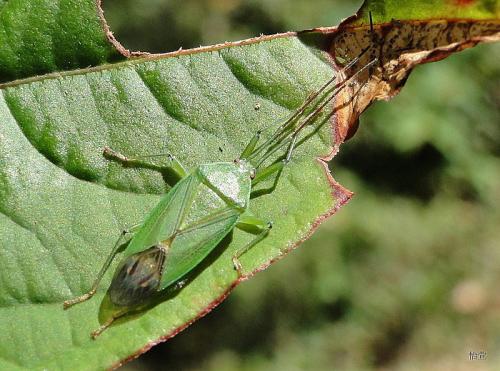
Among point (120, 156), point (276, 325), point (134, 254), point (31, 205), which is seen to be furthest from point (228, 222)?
point (276, 325)

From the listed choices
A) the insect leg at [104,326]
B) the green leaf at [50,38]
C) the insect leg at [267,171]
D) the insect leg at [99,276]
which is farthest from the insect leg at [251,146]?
the insect leg at [104,326]

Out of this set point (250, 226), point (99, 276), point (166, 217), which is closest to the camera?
point (99, 276)

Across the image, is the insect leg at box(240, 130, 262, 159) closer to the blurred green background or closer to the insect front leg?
the insect front leg

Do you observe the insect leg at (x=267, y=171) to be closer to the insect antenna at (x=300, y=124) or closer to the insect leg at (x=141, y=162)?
the insect antenna at (x=300, y=124)

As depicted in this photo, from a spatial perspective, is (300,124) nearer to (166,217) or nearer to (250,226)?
(250,226)

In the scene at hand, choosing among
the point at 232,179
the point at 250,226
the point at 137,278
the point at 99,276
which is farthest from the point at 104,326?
the point at 232,179

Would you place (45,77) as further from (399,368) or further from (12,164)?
(399,368)

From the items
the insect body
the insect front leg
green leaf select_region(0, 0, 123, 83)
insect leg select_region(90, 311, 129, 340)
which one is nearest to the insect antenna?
the insect body
